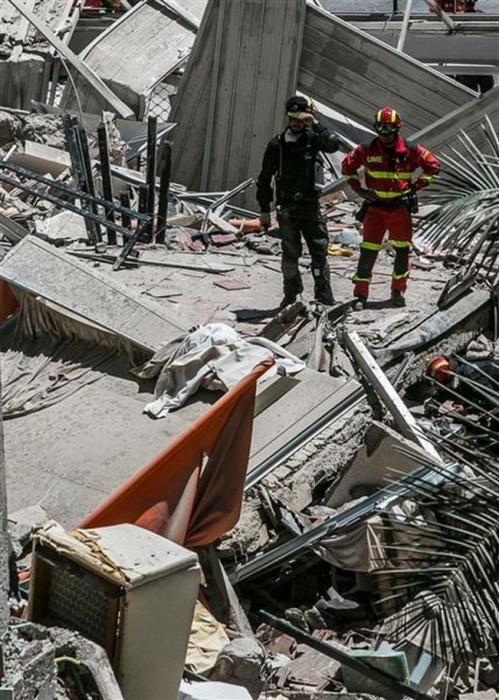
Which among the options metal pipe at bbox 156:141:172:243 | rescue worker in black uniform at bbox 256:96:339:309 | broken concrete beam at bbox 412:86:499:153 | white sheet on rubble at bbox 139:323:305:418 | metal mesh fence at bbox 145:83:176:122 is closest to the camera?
white sheet on rubble at bbox 139:323:305:418

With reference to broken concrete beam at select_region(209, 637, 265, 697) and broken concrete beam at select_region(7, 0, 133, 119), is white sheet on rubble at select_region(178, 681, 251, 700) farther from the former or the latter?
broken concrete beam at select_region(7, 0, 133, 119)

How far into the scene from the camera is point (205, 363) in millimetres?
9180

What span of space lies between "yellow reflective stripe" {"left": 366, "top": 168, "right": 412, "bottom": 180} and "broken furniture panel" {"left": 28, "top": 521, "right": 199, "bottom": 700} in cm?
567

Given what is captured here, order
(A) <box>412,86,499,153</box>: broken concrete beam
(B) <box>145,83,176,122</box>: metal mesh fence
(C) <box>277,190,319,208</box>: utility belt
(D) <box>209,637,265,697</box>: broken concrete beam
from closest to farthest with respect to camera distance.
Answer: (D) <box>209,637,265,697</box>: broken concrete beam
(C) <box>277,190,319,208</box>: utility belt
(A) <box>412,86,499,153</box>: broken concrete beam
(B) <box>145,83,176,122</box>: metal mesh fence

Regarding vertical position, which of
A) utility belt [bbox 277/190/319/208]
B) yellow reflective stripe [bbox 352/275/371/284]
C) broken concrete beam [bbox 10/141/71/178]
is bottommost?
broken concrete beam [bbox 10/141/71/178]

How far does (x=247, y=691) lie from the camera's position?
6.98 m

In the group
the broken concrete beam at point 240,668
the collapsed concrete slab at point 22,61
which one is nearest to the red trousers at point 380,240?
the broken concrete beam at point 240,668

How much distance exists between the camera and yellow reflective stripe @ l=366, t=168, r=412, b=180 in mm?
11188

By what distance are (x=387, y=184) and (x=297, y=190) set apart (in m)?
0.75

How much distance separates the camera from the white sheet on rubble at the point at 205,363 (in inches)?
357

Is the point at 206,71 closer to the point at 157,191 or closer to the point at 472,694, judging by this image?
the point at 157,191

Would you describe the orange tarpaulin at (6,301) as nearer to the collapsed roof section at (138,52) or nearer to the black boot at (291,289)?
the black boot at (291,289)

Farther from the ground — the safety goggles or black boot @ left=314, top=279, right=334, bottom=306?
the safety goggles

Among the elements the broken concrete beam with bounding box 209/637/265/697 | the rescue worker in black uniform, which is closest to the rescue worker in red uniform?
the rescue worker in black uniform
